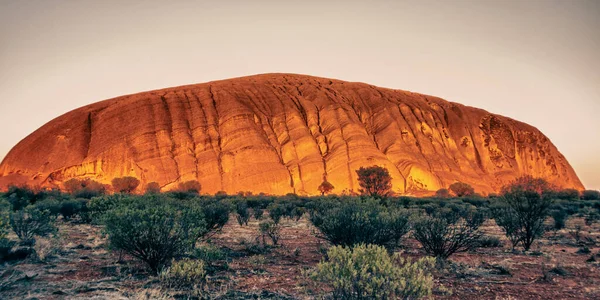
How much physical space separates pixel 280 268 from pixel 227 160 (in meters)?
60.0

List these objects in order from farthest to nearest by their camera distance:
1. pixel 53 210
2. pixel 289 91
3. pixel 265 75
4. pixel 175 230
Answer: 1. pixel 265 75
2. pixel 289 91
3. pixel 53 210
4. pixel 175 230

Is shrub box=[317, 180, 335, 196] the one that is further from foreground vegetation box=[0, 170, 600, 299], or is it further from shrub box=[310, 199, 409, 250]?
shrub box=[310, 199, 409, 250]

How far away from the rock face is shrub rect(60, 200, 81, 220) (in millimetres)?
41365

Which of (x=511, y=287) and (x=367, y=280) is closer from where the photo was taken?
(x=367, y=280)

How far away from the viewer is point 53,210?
19.9 m

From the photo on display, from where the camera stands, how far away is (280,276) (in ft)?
28.5

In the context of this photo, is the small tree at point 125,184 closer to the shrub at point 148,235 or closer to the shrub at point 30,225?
the shrub at point 30,225

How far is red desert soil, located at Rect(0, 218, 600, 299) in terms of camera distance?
23.6ft

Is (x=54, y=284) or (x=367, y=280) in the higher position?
(x=367, y=280)

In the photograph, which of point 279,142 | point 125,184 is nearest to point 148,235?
point 125,184

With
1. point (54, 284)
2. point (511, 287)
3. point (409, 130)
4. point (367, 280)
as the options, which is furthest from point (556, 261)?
point (409, 130)

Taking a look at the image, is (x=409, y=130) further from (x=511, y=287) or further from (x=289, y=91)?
(x=511, y=287)

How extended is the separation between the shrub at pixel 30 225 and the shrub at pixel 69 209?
7698 millimetres

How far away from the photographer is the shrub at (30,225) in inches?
489
